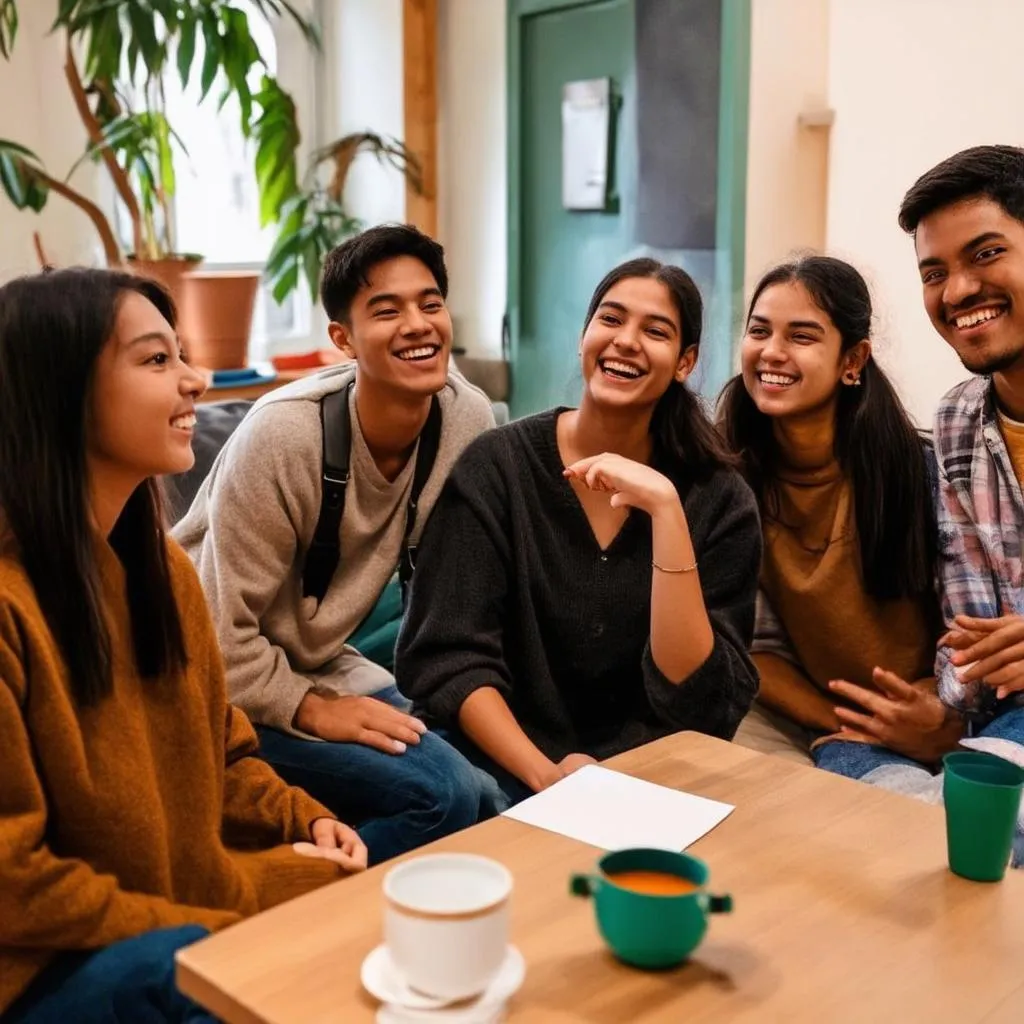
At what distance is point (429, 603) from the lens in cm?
194

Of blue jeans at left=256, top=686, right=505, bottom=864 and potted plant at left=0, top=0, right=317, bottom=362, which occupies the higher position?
potted plant at left=0, top=0, right=317, bottom=362

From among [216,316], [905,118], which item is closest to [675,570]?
[905,118]

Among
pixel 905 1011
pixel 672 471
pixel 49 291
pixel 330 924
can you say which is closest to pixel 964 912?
pixel 905 1011

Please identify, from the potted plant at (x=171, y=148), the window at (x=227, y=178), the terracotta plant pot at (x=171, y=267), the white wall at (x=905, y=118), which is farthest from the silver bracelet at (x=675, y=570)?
the window at (x=227, y=178)

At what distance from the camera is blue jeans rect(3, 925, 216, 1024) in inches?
46.9

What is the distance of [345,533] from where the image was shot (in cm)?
194

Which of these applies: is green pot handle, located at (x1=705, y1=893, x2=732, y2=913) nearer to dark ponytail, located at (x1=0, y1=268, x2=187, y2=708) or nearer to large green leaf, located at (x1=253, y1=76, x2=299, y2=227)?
dark ponytail, located at (x1=0, y1=268, x2=187, y2=708)

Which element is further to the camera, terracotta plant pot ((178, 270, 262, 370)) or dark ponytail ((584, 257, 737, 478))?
terracotta plant pot ((178, 270, 262, 370))

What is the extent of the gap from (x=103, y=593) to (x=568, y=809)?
560 mm

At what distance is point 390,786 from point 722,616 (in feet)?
1.85

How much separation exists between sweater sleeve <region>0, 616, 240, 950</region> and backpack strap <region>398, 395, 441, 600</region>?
2.72 ft

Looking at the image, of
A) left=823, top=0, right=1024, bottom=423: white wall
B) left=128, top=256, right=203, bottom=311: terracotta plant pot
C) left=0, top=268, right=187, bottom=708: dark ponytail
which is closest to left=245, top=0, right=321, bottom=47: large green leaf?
left=128, top=256, right=203, bottom=311: terracotta plant pot

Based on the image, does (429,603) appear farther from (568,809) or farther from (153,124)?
(153,124)

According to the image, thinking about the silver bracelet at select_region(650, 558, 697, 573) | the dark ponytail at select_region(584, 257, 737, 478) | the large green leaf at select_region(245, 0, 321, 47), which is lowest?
the silver bracelet at select_region(650, 558, 697, 573)
